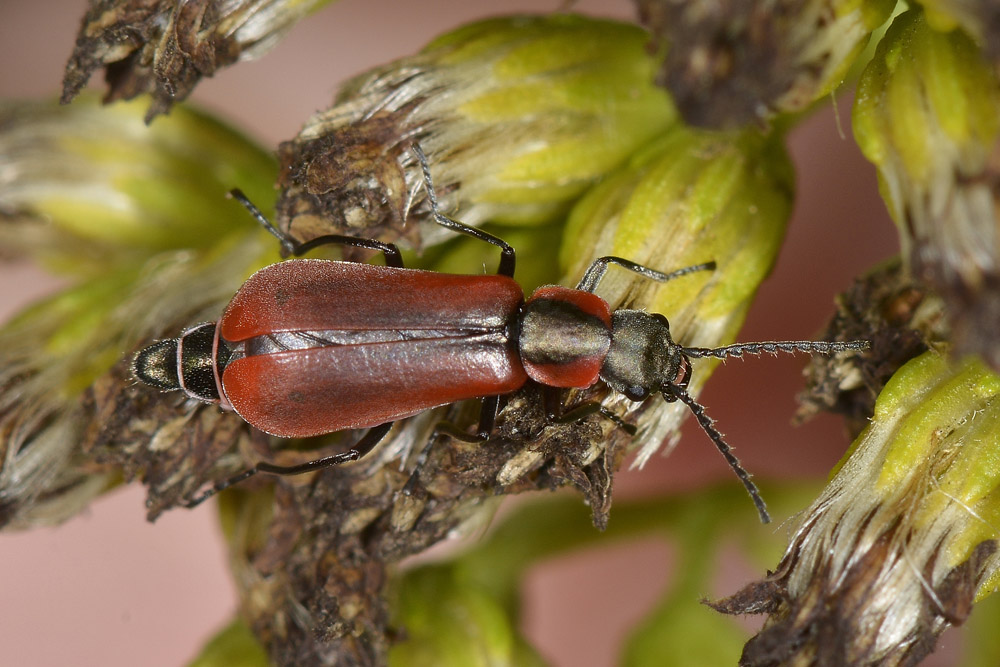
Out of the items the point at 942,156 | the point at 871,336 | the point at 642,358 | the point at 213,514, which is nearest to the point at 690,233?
the point at 642,358

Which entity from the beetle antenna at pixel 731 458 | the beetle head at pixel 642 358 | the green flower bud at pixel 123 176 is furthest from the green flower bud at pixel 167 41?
the beetle antenna at pixel 731 458

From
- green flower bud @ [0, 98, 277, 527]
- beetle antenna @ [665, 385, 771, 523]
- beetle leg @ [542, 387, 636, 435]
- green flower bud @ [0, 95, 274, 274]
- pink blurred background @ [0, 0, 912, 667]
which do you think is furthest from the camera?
pink blurred background @ [0, 0, 912, 667]

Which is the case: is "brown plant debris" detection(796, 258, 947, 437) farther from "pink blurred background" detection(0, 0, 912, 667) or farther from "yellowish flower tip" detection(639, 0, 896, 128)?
"pink blurred background" detection(0, 0, 912, 667)

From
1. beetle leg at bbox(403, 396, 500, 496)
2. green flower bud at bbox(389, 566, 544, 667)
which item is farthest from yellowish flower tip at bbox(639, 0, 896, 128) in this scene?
green flower bud at bbox(389, 566, 544, 667)

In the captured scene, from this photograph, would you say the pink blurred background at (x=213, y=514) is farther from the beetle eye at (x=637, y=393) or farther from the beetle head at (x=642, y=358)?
the beetle eye at (x=637, y=393)

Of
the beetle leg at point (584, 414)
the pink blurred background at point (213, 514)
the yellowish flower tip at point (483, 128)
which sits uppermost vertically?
the yellowish flower tip at point (483, 128)

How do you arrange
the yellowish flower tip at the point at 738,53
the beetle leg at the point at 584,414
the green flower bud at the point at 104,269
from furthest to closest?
1. the green flower bud at the point at 104,269
2. the beetle leg at the point at 584,414
3. the yellowish flower tip at the point at 738,53
